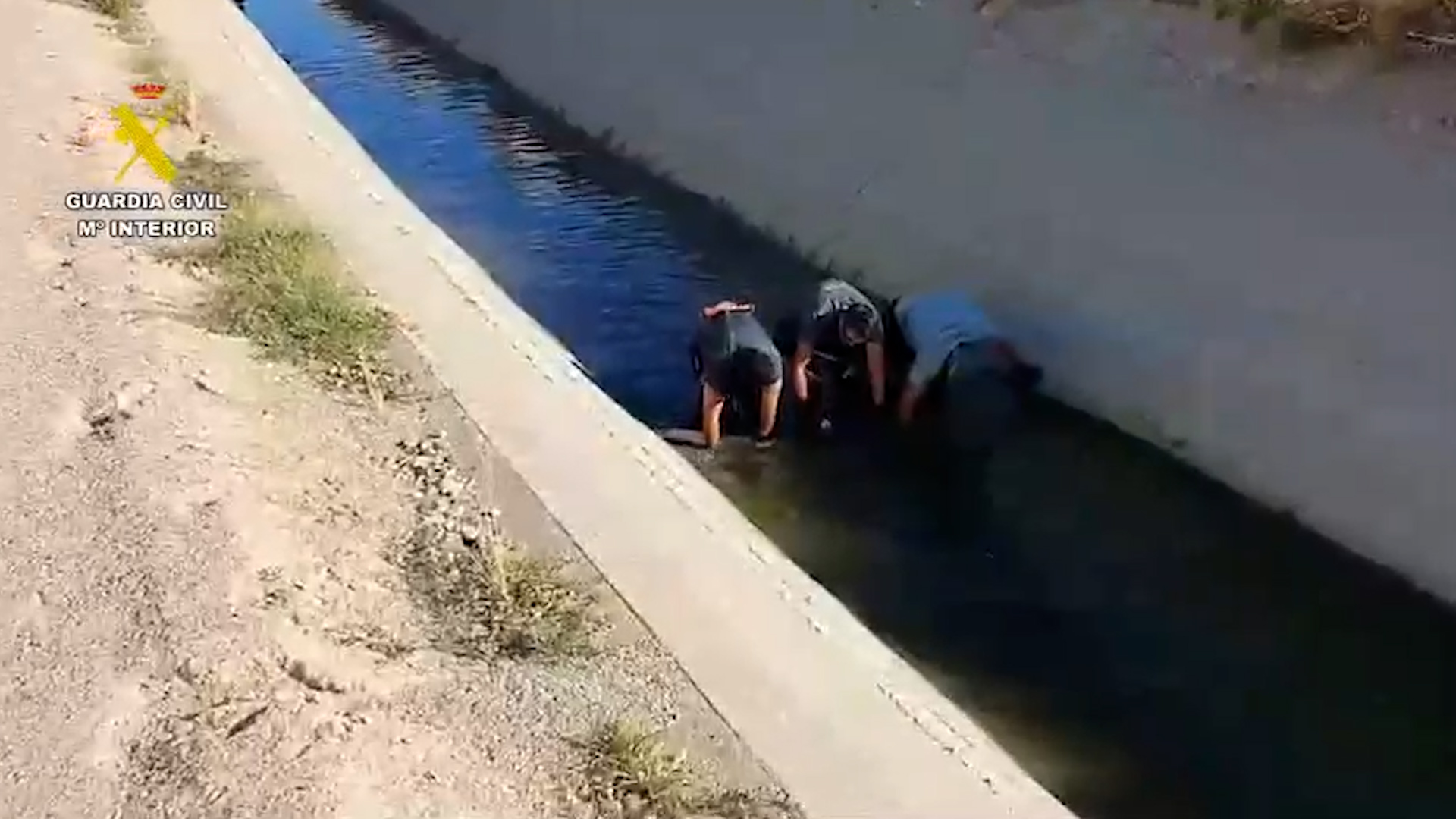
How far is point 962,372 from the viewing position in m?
12.1

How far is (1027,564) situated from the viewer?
1035cm

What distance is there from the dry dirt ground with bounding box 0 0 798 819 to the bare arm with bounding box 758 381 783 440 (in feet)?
7.92

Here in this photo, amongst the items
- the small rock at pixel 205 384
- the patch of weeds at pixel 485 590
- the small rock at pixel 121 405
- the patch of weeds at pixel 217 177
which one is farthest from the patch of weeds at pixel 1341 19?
the patch of weeds at pixel 217 177

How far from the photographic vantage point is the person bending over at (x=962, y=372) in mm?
11930

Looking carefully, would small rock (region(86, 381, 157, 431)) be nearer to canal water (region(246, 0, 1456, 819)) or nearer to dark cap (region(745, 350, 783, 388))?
canal water (region(246, 0, 1456, 819))

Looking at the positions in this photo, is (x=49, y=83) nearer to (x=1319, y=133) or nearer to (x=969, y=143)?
(x=969, y=143)

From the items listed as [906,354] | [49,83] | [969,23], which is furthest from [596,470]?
[49,83]

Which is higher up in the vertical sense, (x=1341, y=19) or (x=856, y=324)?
(x=1341, y=19)

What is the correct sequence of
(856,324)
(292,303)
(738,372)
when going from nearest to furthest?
(292,303) < (738,372) < (856,324)

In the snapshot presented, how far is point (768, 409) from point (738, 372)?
1.14 feet

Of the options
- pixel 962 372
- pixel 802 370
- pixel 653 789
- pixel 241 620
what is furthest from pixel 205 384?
pixel 962 372

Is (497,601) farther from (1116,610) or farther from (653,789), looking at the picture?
(1116,610)

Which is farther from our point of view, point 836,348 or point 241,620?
point 836,348

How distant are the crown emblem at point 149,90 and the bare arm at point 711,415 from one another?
34.2 ft
